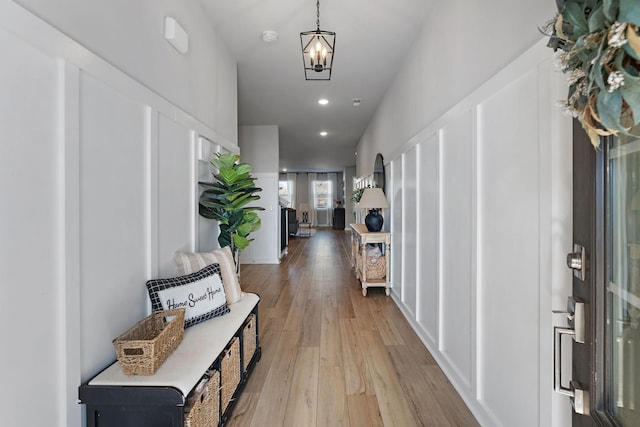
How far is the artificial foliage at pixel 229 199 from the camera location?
268 centimetres

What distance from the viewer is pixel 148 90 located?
1.84m

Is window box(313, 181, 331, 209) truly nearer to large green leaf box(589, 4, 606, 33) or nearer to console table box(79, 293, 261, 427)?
console table box(79, 293, 261, 427)

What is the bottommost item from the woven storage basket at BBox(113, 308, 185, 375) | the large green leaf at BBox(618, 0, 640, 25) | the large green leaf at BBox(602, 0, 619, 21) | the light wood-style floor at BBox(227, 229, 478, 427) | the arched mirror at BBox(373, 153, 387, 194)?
the light wood-style floor at BBox(227, 229, 478, 427)

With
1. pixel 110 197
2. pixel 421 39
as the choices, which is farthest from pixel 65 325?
pixel 421 39

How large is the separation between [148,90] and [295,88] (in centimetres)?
297

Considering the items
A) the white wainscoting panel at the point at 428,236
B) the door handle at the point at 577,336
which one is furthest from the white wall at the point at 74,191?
Result: the white wainscoting panel at the point at 428,236

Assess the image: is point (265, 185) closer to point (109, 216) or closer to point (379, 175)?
point (379, 175)

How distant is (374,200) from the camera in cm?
443

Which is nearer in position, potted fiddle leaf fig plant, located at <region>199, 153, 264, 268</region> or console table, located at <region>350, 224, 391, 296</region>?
potted fiddle leaf fig plant, located at <region>199, 153, 264, 268</region>

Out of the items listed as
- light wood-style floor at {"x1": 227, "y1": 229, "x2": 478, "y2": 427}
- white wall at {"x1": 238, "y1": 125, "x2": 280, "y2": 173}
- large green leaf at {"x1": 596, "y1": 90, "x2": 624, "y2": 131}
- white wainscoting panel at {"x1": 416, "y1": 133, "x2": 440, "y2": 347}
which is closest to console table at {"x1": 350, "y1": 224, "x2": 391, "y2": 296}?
light wood-style floor at {"x1": 227, "y1": 229, "x2": 478, "y2": 427}

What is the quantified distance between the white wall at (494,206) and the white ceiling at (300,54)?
442 mm

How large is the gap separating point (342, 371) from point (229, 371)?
874 millimetres

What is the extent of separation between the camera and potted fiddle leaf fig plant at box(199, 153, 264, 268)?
2674mm

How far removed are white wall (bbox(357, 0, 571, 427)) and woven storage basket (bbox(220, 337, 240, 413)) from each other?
1.37 meters
